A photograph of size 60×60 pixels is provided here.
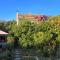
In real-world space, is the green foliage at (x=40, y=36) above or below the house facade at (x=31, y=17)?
below

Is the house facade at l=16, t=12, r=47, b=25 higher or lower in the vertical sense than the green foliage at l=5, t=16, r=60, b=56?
higher

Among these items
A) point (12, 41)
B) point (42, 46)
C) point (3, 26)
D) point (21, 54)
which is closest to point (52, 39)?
point (42, 46)

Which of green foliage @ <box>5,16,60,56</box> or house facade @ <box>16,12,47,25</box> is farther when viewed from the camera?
house facade @ <box>16,12,47,25</box>

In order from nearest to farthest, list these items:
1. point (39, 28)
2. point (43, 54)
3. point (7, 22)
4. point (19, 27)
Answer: point (43, 54) → point (39, 28) → point (19, 27) → point (7, 22)

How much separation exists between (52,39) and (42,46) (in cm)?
99

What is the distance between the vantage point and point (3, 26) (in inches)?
1387

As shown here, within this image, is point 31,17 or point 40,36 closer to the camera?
point 40,36

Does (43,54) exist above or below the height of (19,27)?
below

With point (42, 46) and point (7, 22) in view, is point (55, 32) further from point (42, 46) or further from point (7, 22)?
point (7, 22)

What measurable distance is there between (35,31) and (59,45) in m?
4.79

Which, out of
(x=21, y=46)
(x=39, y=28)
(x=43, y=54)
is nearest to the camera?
(x=43, y=54)

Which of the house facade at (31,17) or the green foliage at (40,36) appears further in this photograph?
the house facade at (31,17)

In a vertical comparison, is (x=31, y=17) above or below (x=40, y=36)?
above

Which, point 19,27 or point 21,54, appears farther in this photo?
point 19,27
